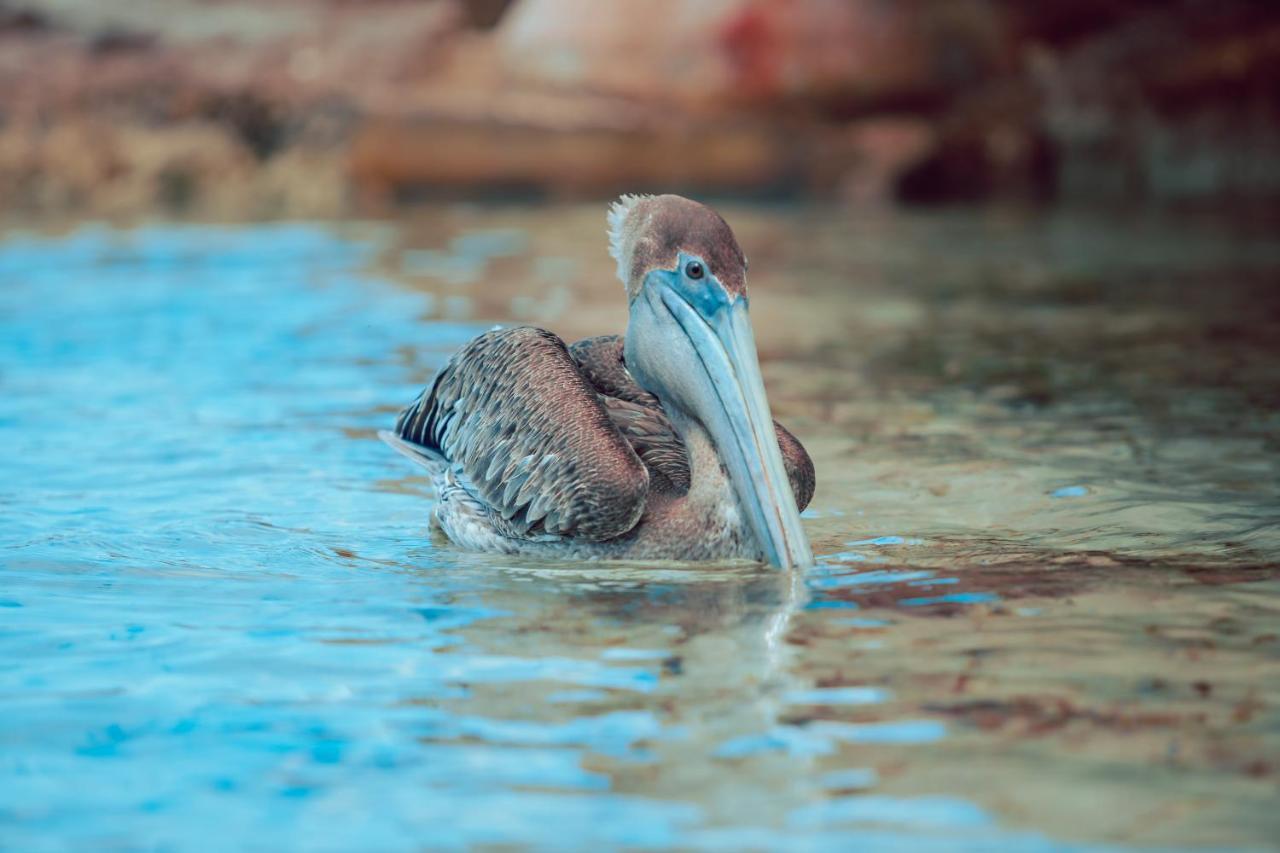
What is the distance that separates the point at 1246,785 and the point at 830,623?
46.8 inches

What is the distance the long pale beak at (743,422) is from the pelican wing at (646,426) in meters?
0.16

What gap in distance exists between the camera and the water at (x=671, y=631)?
3002 mm

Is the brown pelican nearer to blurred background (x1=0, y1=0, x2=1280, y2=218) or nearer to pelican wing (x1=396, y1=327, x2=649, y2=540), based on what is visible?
pelican wing (x1=396, y1=327, x2=649, y2=540)

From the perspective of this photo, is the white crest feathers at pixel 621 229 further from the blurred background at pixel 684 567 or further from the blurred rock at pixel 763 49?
the blurred rock at pixel 763 49

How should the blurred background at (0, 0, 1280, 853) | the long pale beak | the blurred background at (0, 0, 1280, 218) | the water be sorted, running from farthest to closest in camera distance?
the blurred background at (0, 0, 1280, 218), the long pale beak, the blurred background at (0, 0, 1280, 853), the water

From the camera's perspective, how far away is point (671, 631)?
402cm

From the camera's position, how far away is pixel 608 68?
17109 millimetres

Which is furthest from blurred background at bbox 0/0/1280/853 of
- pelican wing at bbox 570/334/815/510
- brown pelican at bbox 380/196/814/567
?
pelican wing at bbox 570/334/815/510

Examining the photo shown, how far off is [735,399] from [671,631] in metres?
0.72

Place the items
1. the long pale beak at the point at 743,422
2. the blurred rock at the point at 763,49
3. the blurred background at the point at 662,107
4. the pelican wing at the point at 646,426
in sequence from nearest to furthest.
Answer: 1. the long pale beak at the point at 743,422
2. the pelican wing at the point at 646,426
3. the blurred rock at the point at 763,49
4. the blurred background at the point at 662,107

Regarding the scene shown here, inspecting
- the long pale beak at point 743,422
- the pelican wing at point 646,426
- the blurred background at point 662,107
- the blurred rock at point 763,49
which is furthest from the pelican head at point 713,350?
the blurred rock at point 763,49

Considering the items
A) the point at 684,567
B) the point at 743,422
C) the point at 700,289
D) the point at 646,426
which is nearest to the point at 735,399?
the point at 743,422

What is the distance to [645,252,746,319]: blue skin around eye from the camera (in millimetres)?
4500

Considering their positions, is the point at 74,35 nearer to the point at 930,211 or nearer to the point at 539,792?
the point at 930,211
